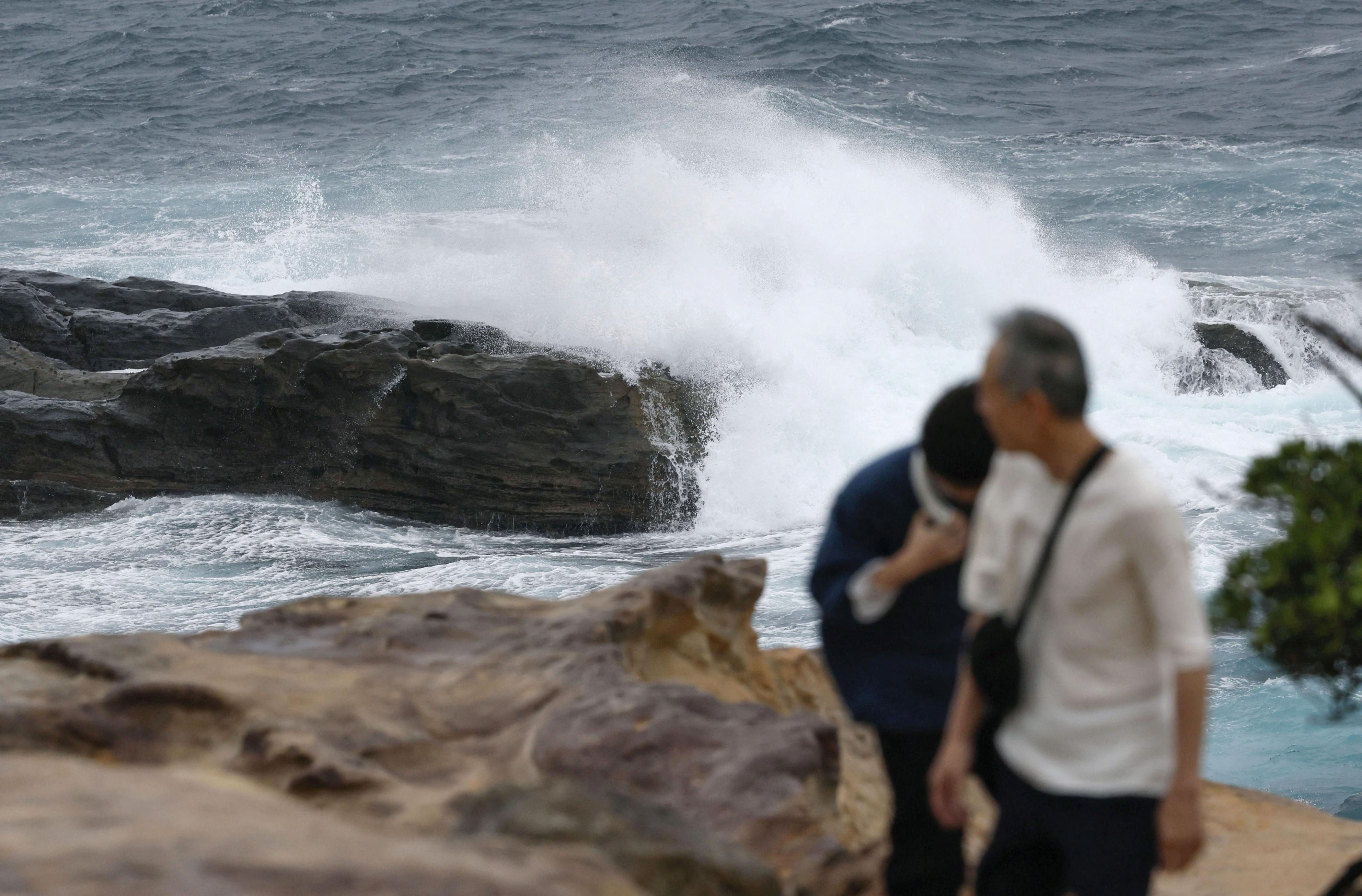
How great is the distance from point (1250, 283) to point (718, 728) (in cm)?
1515

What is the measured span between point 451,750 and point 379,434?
6.82m

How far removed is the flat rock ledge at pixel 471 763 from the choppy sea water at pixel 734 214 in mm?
1142

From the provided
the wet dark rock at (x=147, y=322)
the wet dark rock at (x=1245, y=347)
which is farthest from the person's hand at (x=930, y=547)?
the wet dark rock at (x=1245, y=347)

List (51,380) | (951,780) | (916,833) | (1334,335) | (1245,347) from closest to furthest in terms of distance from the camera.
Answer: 1. (951,780)
2. (1334,335)
3. (916,833)
4. (51,380)
5. (1245,347)

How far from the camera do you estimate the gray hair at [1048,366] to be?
1.70 metres

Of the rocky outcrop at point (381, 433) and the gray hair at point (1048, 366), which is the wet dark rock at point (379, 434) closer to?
the rocky outcrop at point (381, 433)

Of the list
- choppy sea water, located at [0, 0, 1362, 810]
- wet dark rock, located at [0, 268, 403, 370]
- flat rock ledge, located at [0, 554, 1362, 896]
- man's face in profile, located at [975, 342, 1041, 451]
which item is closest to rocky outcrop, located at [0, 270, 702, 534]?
choppy sea water, located at [0, 0, 1362, 810]

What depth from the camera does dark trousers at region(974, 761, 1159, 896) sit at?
1.82 meters

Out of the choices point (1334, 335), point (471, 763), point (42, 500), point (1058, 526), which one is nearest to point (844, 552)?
point (1058, 526)

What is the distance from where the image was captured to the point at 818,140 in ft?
62.6

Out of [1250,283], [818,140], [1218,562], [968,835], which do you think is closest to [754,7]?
[818,140]

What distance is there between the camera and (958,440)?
6.70ft

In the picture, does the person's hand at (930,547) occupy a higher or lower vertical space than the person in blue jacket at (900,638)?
higher

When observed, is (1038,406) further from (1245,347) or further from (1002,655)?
(1245,347)
